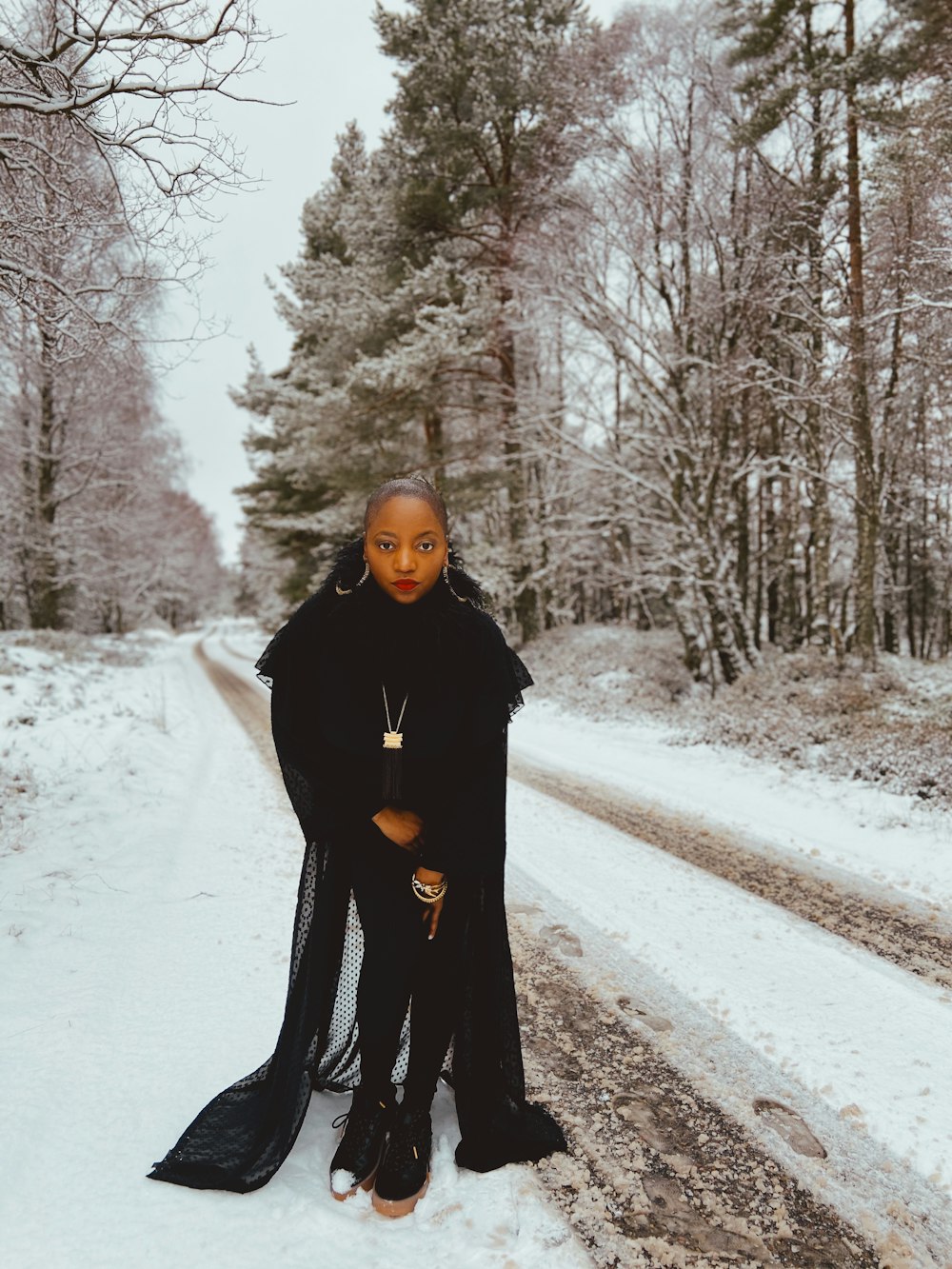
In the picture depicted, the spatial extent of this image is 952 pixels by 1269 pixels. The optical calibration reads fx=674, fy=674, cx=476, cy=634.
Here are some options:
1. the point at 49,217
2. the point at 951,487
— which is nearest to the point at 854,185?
the point at 951,487

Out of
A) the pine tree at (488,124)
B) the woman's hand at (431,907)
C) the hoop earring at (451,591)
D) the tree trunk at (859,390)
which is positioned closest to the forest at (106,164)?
the hoop earring at (451,591)

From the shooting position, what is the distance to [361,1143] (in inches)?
78.1

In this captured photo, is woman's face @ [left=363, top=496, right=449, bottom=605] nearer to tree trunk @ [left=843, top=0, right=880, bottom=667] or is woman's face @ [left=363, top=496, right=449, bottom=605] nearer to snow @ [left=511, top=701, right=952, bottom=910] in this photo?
snow @ [left=511, top=701, right=952, bottom=910]

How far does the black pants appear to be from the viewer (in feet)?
6.44

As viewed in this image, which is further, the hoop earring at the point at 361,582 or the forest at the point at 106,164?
the forest at the point at 106,164

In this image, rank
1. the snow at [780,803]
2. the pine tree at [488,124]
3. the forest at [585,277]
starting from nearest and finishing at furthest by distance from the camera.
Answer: the snow at [780,803]
the forest at [585,277]
the pine tree at [488,124]

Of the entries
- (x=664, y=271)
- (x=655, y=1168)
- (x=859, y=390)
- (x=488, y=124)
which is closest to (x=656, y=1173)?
(x=655, y=1168)

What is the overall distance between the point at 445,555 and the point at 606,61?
1287 centimetres

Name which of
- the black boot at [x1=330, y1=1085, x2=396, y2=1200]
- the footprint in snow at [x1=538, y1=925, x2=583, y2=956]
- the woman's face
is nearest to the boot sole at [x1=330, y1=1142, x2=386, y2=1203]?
the black boot at [x1=330, y1=1085, x2=396, y2=1200]

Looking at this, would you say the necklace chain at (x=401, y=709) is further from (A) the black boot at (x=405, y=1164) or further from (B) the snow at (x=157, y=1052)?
(B) the snow at (x=157, y=1052)

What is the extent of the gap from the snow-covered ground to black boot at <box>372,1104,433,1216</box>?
46 mm

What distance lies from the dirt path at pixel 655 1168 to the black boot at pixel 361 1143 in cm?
48

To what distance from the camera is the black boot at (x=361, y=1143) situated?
6.23 feet

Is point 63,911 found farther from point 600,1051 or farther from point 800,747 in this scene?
point 800,747
